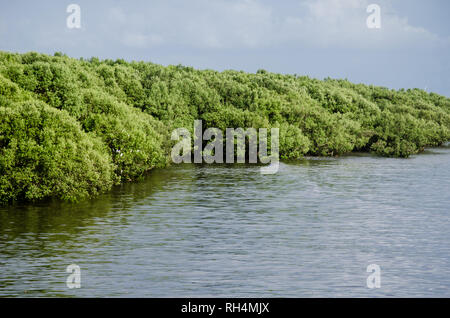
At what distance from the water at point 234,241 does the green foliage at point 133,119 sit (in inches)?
144

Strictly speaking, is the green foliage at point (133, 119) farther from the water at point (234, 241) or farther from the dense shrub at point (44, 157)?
the water at point (234, 241)

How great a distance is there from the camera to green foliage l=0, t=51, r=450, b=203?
63.1m

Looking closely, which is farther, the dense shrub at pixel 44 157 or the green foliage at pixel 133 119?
the green foliage at pixel 133 119

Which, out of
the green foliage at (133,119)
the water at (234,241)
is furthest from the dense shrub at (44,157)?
the water at (234,241)

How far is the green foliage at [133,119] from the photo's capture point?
2484 inches

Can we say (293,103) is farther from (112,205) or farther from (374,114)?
(112,205)

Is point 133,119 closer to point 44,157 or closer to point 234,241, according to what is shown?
point 44,157

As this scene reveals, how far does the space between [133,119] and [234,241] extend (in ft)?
152

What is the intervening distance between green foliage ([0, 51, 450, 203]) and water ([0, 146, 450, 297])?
3663 millimetres

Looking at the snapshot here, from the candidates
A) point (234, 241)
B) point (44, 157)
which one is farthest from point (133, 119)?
point (234, 241)

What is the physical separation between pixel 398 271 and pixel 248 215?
24623 mm

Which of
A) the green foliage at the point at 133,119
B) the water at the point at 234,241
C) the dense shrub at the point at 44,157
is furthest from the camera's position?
the green foliage at the point at 133,119
